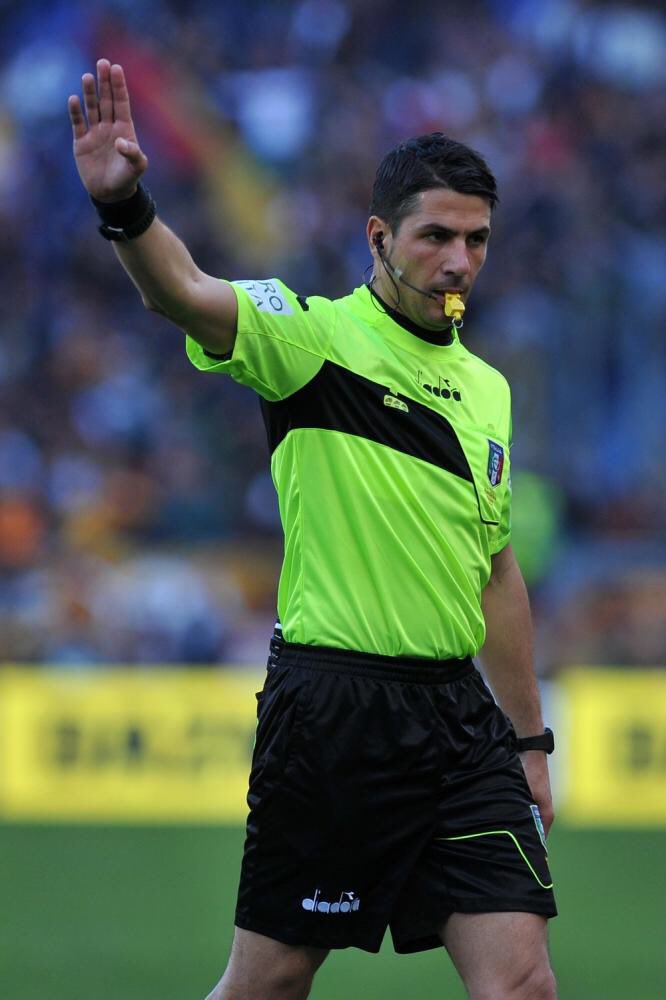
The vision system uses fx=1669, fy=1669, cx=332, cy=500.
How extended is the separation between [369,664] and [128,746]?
732 centimetres

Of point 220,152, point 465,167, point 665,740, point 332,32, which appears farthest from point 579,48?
point 465,167

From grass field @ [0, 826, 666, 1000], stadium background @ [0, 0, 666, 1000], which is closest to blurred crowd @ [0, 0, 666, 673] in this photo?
stadium background @ [0, 0, 666, 1000]

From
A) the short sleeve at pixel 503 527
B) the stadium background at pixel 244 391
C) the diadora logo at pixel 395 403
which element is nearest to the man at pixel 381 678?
the diadora logo at pixel 395 403

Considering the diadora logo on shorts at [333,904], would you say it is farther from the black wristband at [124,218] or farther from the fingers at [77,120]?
the fingers at [77,120]

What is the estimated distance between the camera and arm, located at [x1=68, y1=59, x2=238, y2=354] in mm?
3402

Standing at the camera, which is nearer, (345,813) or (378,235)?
(345,813)

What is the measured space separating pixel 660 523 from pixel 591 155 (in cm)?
358

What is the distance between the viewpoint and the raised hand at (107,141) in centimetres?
339

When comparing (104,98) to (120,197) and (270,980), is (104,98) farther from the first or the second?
(270,980)

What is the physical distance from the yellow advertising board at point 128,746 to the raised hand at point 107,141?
25.2ft

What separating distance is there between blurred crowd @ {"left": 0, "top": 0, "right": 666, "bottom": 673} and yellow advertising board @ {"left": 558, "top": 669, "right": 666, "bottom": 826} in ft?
5.23

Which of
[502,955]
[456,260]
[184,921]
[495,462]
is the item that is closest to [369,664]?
[495,462]

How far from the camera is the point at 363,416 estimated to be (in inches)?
155

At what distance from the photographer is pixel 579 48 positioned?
1526 cm
